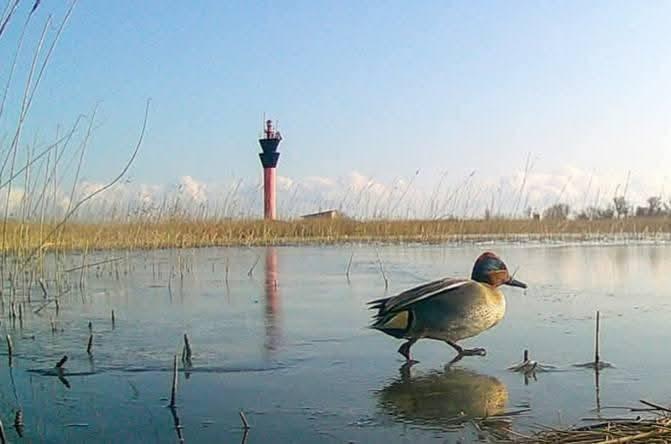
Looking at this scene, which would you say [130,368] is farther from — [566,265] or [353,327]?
[566,265]

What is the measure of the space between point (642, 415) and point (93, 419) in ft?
7.95

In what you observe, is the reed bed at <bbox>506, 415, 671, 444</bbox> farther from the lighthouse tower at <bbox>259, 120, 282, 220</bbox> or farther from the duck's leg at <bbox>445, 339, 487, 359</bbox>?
the lighthouse tower at <bbox>259, 120, 282, 220</bbox>

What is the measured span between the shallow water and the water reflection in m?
0.03

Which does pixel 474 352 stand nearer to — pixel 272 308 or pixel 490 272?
pixel 490 272

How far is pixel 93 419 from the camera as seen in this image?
3723mm

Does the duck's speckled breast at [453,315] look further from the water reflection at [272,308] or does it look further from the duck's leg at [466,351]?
the water reflection at [272,308]

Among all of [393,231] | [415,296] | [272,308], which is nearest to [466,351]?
[415,296]

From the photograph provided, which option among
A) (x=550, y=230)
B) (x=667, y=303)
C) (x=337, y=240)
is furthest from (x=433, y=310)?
(x=550, y=230)

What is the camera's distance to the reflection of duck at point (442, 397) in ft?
12.3

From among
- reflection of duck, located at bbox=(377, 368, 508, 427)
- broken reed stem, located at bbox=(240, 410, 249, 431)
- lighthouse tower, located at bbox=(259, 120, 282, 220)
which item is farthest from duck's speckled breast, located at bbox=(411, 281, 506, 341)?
lighthouse tower, located at bbox=(259, 120, 282, 220)

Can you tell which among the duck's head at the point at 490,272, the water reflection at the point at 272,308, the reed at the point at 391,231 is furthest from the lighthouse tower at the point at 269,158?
the duck's head at the point at 490,272

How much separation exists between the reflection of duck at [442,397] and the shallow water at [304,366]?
0.4 inches

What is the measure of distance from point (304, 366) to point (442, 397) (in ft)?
3.56

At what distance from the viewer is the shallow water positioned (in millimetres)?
3645
